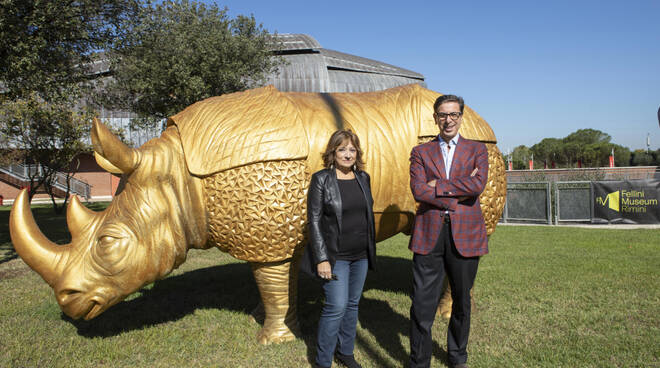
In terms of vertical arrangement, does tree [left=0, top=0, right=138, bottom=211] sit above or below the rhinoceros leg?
above

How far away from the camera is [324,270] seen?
292 cm

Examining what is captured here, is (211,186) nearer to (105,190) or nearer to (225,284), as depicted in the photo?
(225,284)

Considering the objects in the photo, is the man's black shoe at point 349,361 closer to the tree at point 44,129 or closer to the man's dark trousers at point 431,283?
the man's dark trousers at point 431,283

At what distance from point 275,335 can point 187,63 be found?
13.6 m

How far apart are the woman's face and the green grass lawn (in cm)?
177

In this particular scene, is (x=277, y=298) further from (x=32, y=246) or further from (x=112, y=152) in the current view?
(x=32, y=246)

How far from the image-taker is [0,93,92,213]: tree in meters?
14.3

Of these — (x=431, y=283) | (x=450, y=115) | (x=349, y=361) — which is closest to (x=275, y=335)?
(x=349, y=361)

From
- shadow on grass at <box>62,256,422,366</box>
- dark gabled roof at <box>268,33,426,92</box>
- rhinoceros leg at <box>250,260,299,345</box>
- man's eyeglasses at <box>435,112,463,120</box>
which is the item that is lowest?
shadow on grass at <box>62,256,422,366</box>

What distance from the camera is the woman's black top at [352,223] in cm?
302

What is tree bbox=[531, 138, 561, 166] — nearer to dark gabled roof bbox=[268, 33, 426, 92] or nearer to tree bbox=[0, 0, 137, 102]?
dark gabled roof bbox=[268, 33, 426, 92]

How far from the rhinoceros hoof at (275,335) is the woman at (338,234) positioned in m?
0.95

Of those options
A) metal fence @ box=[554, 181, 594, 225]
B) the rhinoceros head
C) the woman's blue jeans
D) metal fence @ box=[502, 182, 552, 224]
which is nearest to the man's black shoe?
the woman's blue jeans

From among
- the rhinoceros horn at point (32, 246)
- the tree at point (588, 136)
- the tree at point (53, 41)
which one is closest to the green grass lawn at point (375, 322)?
the rhinoceros horn at point (32, 246)
